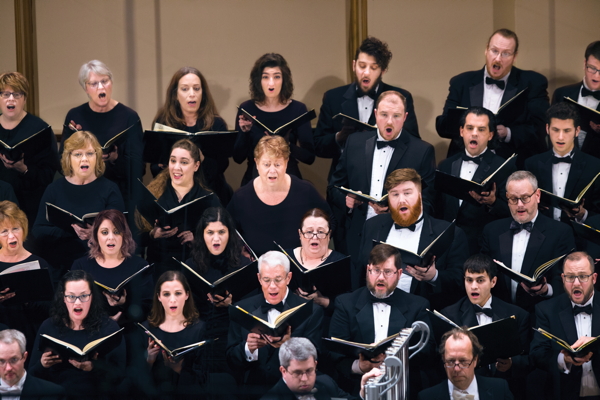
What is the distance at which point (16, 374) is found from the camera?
3.45m

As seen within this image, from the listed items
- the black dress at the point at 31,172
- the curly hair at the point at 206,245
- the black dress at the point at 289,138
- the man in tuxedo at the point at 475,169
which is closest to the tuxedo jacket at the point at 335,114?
the black dress at the point at 289,138

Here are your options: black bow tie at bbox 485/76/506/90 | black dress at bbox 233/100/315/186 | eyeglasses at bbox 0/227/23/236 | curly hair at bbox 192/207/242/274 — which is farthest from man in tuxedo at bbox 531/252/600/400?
eyeglasses at bbox 0/227/23/236

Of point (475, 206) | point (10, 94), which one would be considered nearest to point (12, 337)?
point (10, 94)

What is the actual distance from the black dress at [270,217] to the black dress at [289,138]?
0.34 metres

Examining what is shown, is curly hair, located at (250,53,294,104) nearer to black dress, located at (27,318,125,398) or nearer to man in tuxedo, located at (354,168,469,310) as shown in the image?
man in tuxedo, located at (354,168,469,310)

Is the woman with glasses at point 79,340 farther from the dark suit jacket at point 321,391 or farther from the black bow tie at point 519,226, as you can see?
the black bow tie at point 519,226

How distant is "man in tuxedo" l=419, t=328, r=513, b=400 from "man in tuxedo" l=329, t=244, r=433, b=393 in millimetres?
195

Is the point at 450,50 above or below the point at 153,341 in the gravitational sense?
above

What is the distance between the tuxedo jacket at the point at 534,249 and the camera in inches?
154

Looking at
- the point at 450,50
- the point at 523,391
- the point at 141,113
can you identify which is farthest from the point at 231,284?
the point at 450,50

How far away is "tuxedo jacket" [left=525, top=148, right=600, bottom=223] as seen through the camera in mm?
4188

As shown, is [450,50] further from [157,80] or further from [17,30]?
[17,30]

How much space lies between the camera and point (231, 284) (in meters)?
3.70

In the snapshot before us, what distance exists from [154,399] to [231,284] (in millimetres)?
602
